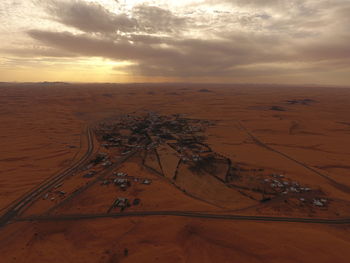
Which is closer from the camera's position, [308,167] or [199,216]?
[199,216]

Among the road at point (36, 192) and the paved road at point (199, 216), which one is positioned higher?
the road at point (36, 192)

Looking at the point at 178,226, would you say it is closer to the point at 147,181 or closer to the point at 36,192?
the point at 147,181

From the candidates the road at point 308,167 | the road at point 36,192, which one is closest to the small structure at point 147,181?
the road at point 36,192

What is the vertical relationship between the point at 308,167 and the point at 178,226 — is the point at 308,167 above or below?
above

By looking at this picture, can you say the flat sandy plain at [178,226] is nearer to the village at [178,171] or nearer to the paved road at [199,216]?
the paved road at [199,216]

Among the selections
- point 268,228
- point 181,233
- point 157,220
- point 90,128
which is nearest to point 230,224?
point 268,228

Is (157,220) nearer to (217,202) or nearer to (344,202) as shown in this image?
(217,202)

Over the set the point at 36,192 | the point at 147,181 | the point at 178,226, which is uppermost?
the point at 147,181

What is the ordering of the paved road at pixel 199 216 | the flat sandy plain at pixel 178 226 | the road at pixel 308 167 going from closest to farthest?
the flat sandy plain at pixel 178 226 < the paved road at pixel 199 216 < the road at pixel 308 167

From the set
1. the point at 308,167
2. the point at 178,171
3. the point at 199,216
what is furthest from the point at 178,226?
the point at 308,167

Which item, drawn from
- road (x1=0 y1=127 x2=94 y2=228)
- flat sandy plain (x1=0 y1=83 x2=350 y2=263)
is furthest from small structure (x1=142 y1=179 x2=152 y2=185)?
road (x1=0 y1=127 x2=94 y2=228)

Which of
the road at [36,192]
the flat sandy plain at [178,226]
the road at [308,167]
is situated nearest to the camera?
the flat sandy plain at [178,226]
